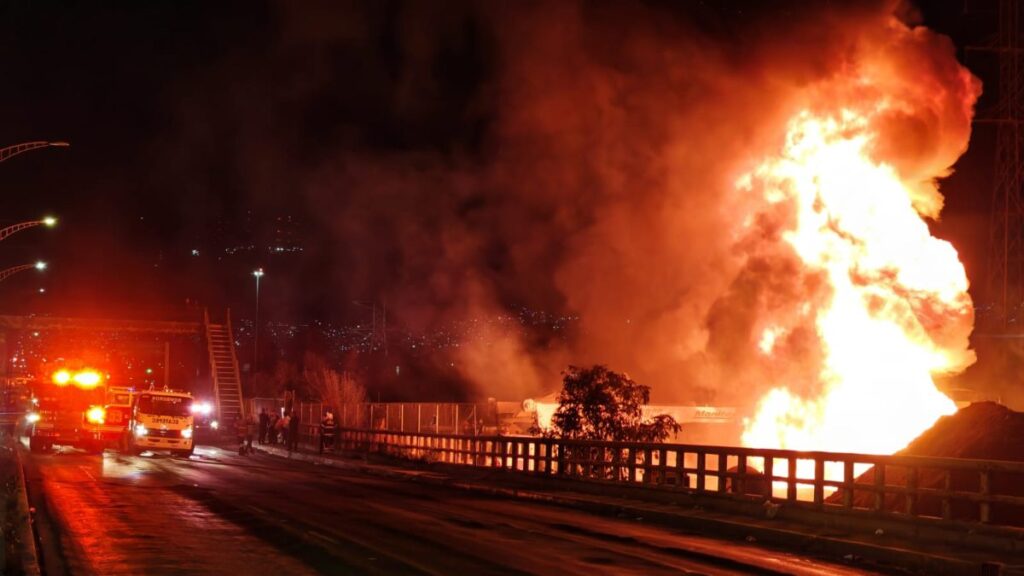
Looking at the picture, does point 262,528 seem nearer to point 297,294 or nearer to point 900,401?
point 900,401

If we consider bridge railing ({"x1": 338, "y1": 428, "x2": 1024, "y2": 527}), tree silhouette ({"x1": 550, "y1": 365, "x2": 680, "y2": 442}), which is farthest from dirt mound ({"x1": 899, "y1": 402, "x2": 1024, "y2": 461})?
tree silhouette ({"x1": 550, "y1": 365, "x2": 680, "y2": 442})

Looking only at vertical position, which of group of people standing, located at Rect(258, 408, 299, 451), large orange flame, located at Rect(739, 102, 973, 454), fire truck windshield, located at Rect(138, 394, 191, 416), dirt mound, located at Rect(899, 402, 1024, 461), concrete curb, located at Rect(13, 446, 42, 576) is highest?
large orange flame, located at Rect(739, 102, 973, 454)

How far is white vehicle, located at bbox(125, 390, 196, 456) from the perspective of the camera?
3612 centimetres

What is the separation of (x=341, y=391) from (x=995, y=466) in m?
39.3

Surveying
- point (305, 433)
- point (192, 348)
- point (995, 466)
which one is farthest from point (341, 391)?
point (995, 466)

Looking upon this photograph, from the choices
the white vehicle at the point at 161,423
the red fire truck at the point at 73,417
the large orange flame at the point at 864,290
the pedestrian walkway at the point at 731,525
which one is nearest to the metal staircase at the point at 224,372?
the red fire truck at the point at 73,417

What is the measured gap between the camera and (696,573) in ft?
42.8

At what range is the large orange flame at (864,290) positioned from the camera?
1395 inches

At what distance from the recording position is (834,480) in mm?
23016

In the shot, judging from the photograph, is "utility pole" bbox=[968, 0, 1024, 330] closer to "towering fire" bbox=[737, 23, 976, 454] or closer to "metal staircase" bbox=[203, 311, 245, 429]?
"towering fire" bbox=[737, 23, 976, 454]

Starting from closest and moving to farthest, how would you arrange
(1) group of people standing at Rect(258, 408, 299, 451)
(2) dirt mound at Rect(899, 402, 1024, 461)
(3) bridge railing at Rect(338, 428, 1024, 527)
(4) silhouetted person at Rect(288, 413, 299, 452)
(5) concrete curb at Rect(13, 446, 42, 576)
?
(5) concrete curb at Rect(13, 446, 42, 576) < (3) bridge railing at Rect(338, 428, 1024, 527) < (2) dirt mound at Rect(899, 402, 1024, 461) < (4) silhouetted person at Rect(288, 413, 299, 452) < (1) group of people standing at Rect(258, 408, 299, 451)

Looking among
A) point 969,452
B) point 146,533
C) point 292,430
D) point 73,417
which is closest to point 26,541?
point 146,533

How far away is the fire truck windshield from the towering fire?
22482 millimetres

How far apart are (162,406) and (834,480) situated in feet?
76.5
